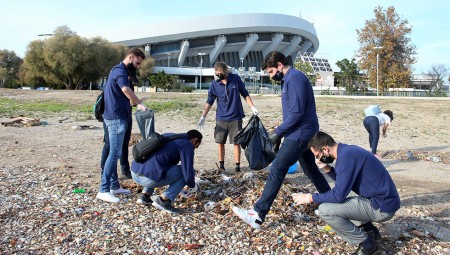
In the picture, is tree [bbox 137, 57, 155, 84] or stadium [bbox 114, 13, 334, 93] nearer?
tree [bbox 137, 57, 155, 84]

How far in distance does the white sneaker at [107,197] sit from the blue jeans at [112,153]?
76mm

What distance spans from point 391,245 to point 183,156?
7.00ft

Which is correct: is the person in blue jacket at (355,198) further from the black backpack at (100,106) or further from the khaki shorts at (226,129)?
the black backpack at (100,106)

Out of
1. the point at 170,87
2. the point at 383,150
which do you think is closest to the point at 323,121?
the point at 383,150

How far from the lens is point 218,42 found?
286 feet

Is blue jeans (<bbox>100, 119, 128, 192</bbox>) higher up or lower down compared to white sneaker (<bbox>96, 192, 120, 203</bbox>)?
higher up

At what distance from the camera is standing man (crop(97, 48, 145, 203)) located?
457cm

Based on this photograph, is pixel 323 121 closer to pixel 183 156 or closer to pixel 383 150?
pixel 383 150

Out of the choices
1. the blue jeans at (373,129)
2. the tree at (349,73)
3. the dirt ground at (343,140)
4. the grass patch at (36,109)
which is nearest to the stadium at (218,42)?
the tree at (349,73)

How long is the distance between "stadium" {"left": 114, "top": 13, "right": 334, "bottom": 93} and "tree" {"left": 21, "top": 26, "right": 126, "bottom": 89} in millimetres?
23986

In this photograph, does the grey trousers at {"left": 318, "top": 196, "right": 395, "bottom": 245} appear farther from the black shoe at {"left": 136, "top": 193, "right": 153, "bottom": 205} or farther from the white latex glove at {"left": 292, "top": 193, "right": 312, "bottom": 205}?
the black shoe at {"left": 136, "top": 193, "right": 153, "bottom": 205}

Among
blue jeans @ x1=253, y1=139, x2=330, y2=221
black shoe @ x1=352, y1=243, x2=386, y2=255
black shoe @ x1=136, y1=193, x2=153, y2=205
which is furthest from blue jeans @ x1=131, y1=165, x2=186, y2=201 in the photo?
black shoe @ x1=352, y1=243, x2=386, y2=255

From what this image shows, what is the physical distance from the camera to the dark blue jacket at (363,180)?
3.24m

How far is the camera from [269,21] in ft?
290
